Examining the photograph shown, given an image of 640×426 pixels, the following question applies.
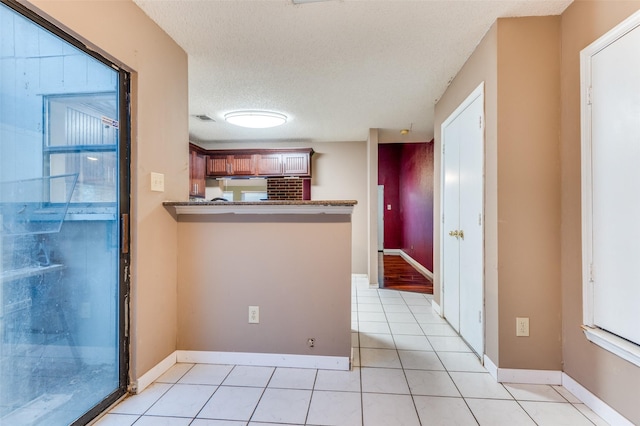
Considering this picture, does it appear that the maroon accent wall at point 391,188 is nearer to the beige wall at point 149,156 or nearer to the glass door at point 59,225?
the beige wall at point 149,156

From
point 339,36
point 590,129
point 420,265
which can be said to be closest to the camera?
point 590,129

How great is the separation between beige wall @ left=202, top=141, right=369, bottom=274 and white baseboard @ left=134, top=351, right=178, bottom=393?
3480 mm

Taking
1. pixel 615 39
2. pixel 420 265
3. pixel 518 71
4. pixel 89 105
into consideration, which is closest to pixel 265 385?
pixel 89 105

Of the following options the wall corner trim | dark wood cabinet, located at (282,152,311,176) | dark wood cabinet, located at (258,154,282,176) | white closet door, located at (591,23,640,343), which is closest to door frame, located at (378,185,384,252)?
dark wood cabinet, located at (282,152,311,176)

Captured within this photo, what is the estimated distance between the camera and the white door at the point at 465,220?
2.14 m

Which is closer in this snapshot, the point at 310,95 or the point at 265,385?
the point at 265,385

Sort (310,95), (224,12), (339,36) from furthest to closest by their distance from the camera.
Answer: (310,95) < (339,36) < (224,12)

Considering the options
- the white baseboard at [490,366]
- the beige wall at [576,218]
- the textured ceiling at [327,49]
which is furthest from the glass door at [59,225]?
the beige wall at [576,218]

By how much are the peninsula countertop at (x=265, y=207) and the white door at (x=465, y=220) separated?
1.01 m

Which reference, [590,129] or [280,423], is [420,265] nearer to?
[590,129]

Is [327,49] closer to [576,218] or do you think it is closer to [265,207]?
[265,207]

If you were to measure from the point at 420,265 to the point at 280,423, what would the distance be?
5.00 metres

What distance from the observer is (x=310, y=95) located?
3.14 m

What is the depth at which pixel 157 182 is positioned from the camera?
1923 millimetres
